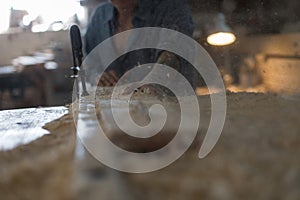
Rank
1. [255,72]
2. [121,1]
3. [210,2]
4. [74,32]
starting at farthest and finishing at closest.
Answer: [210,2] < [255,72] < [121,1] < [74,32]

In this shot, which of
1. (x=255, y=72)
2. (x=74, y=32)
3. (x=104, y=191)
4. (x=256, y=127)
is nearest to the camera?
A: (x=104, y=191)

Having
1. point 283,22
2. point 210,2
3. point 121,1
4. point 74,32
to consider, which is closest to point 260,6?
point 283,22

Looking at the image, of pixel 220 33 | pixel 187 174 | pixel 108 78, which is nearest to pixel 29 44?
pixel 220 33

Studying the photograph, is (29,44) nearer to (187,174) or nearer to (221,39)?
(221,39)

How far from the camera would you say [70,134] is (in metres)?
0.36

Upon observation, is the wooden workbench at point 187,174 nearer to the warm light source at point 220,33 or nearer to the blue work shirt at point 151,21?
the blue work shirt at point 151,21

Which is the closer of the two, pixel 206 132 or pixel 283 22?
pixel 206 132

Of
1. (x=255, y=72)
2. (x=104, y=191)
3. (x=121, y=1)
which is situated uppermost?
(x=121, y=1)

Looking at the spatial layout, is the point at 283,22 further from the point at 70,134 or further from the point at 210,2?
the point at 70,134

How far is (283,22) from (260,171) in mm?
1752

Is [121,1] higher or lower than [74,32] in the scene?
higher

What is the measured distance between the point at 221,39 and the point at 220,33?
10 centimetres

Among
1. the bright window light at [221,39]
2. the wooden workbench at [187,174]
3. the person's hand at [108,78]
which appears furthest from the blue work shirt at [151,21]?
the wooden workbench at [187,174]

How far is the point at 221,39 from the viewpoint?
1.86m
